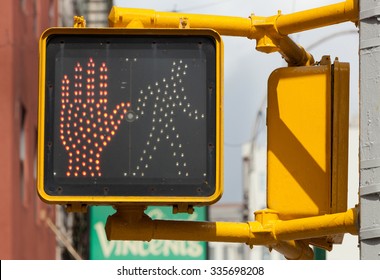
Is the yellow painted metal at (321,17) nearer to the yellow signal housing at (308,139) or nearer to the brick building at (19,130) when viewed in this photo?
Answer: the yellow signal housing at (308,139)

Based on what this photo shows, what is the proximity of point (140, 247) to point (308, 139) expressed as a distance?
24712 mm

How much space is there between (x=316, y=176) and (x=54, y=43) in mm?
1526

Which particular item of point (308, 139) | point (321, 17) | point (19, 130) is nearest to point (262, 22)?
point (321, 17)

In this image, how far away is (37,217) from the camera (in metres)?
34.0

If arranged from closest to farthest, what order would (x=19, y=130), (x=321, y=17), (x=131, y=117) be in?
(x=131, y=117), (x=321, y=17), (x=19, y=130)

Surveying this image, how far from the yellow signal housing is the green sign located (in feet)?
76.5

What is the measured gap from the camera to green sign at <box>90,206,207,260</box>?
3078cm

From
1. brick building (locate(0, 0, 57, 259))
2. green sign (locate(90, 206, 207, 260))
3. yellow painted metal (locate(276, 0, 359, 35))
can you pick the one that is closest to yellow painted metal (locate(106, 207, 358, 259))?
yellow painted metal (locate(276, 0, 359, 35))

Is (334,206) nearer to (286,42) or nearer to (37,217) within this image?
(286,42)

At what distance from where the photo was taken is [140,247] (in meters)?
31.3

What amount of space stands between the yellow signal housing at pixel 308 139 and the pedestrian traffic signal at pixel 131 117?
106 centimetres

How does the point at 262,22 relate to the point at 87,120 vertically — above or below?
above

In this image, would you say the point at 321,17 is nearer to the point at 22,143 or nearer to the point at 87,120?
the point at 87,120

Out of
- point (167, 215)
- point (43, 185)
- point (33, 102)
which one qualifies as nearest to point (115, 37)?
point (43, 185)
